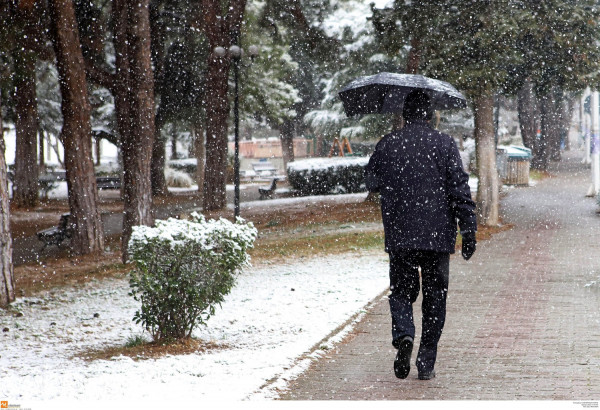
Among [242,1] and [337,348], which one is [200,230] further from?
[242,1]

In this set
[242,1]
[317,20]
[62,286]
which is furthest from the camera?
[317,20]

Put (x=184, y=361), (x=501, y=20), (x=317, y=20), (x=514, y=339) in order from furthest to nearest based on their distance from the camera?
(x=317, y=20) < (x=501, y=20) < (x=514, y=339) < (x=184, y=361)

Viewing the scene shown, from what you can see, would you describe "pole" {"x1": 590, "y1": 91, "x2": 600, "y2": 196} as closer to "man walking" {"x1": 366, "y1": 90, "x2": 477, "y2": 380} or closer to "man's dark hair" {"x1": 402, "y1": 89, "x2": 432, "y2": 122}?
"man's dark hair" {"x1": 402, "y1": 89, "x2": 432, "y2": 122}

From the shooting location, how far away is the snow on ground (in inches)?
219

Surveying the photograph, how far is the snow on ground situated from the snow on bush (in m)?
17.3

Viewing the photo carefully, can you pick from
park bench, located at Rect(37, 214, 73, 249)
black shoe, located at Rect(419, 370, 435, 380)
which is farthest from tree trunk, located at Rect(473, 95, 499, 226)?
black shoe, located at Rect(419, 370, 435, 380)

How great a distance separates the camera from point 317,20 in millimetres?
28719

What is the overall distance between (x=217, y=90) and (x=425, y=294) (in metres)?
18.6

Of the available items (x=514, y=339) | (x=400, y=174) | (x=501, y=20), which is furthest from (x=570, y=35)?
(x=400, y=174)

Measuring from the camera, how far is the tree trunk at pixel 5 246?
381 inches

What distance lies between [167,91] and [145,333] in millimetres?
24020

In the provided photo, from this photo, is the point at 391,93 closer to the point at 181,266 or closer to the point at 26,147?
the point at 181,266

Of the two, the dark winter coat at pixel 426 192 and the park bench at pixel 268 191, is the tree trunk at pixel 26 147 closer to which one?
the park bench at pixel 268 191

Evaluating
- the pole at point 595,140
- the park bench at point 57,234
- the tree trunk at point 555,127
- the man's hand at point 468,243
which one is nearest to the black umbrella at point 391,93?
the man's hand at point 468,243
